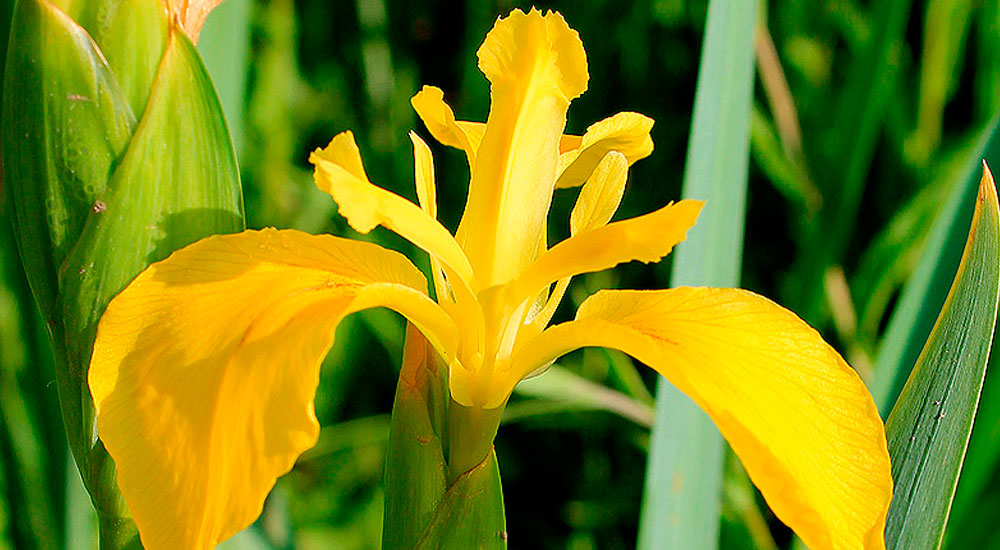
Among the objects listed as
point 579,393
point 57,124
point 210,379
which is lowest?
point 579,393

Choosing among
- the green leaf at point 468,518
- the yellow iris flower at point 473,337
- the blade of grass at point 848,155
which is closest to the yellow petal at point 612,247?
the yellow iris flower at point 473,337

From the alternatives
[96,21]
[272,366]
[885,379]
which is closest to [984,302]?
[885,379]

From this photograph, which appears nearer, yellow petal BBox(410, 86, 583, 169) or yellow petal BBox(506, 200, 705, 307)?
yellow petal BBox(506, 200, 705, 307)

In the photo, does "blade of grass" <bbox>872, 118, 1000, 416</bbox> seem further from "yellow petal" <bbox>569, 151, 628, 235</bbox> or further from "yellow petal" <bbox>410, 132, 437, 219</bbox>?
"yellow petal" <bbox>410, 132, 437, 219</bbox>

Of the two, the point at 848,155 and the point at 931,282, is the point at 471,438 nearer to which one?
the point at 931,282

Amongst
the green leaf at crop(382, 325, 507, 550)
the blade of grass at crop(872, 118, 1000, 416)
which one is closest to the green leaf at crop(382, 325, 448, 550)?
the green leaf at crop(382, 325, 507, 550)

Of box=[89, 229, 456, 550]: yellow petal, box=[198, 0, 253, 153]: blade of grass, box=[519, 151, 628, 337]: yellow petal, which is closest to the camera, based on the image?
box=[89, 229, 456, 550]: yellow petal

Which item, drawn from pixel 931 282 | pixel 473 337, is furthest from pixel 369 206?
pixel 931 282
